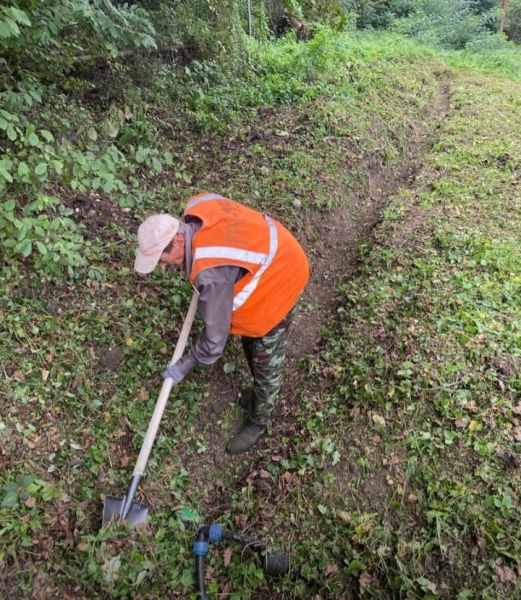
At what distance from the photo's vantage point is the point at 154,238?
2.69m

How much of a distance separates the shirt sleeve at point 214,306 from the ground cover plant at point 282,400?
1.18 meters

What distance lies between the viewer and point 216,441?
3.88m

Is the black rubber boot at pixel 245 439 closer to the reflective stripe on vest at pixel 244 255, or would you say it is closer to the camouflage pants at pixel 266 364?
the camouflage pants at pixel 266 364

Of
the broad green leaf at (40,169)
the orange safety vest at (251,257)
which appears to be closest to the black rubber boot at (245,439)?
the orange safety vest at (251,257)

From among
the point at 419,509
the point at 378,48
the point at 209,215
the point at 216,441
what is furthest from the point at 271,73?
the point at 419,509

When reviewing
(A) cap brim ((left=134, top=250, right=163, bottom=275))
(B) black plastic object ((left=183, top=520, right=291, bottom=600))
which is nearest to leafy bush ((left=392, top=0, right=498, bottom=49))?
(A) cap brim ((left=134, top=250, right=163, bottom=275))

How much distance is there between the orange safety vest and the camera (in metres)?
2.80

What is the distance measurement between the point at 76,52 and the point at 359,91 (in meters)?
6.04

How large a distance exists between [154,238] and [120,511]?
1923 mm

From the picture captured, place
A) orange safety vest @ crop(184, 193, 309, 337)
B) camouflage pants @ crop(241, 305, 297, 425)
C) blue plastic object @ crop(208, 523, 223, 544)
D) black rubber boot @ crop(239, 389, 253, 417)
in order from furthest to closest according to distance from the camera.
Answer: black rubber boot @ crop(239, 389, 253, 417), camouflage pants @ crop(241, 305, 297, 425), blue plastic object @ crop(208, 523, 223, 544), orange safety vest @ crop(184, 193, 309, 337)

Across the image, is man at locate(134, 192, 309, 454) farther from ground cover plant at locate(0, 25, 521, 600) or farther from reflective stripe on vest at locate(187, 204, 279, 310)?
ground cover plant at locate(0, 25, 521, 600)

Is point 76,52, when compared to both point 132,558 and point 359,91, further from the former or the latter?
point 359,91

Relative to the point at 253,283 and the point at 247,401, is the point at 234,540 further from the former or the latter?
the point at 253,283

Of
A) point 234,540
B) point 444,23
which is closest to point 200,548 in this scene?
point 234,540
